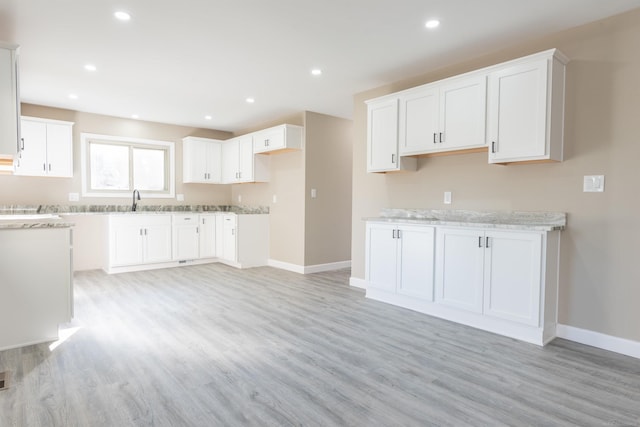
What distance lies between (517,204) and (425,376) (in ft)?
5.97

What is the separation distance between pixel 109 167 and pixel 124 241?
1.40m

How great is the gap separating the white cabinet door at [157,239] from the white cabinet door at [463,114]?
4.51 m

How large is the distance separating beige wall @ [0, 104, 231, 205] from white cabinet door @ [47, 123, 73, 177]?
0.24 meters

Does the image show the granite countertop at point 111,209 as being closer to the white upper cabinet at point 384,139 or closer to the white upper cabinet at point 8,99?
the white upper cabinet at point 384,139

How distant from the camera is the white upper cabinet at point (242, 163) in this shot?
618 centimetres

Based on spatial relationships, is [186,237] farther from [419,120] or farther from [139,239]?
[419,120]

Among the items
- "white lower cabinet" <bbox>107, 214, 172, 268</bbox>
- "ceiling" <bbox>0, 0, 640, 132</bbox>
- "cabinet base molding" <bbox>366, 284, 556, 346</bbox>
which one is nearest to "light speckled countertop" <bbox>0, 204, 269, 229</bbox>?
"white lower cabinet" <bbox>107, 214, 172, 268</bbox>

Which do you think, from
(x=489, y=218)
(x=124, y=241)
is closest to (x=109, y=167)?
(x=124, y=241)

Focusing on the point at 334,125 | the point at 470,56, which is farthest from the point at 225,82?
the point at 470,56

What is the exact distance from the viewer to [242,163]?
6.39 m

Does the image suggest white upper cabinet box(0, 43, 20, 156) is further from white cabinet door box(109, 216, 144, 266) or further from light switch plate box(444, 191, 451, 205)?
light switch plate box(444, 191, 451, 205)

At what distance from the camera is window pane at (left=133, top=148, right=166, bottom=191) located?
20.7ft

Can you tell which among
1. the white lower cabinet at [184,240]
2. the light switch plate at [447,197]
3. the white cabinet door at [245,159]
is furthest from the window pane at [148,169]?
the light switch plate at [447,197]

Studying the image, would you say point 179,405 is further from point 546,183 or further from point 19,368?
point 546,183
